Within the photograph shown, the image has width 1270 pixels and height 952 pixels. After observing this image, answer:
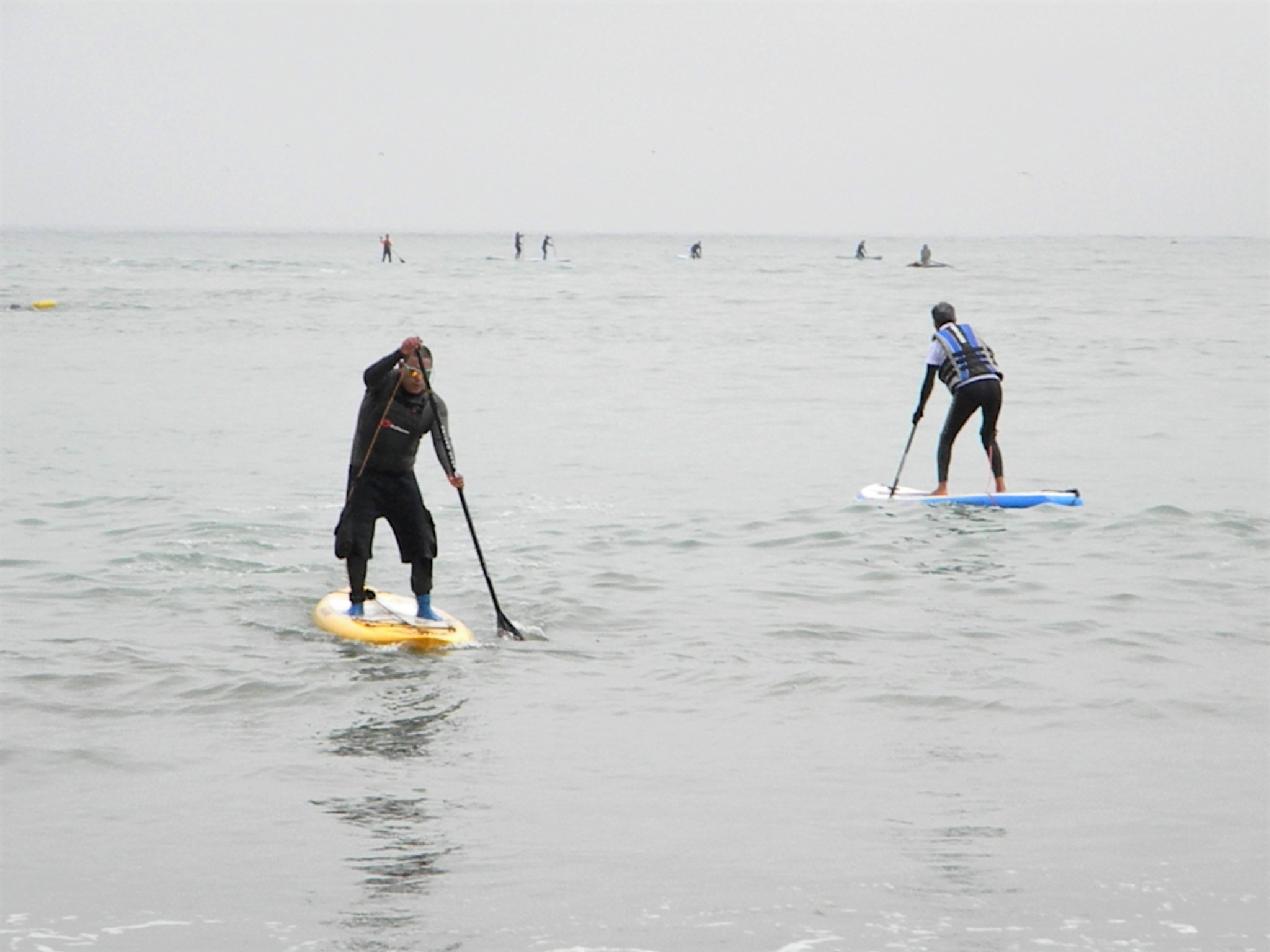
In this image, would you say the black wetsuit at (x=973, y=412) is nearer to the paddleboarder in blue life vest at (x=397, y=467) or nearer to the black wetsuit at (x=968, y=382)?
the black wetsuit at (x=968, y=382)

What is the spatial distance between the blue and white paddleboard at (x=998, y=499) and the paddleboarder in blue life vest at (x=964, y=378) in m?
0.15

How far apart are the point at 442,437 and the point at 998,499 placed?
267 inches

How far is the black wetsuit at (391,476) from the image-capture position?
915 centimetres

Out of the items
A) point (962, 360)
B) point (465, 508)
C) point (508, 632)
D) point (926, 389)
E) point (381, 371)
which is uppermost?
point (381, 371)

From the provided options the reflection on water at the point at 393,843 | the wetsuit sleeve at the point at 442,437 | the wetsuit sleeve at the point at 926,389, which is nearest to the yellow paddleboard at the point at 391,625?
the wetsuit sleeve at the point at 442,437

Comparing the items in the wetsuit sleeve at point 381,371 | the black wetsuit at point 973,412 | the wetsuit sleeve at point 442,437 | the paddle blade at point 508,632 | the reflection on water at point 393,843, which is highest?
the wetsuit sleeve at point 381,371

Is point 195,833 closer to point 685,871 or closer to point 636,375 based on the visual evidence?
point 685,871

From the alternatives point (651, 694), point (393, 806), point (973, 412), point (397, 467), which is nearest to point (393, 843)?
point (393, 806)

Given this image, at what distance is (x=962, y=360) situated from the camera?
14.2 metres

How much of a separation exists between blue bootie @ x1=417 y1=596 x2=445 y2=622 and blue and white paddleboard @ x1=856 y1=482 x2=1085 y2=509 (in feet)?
20.3

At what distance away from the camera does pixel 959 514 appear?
46.0ft

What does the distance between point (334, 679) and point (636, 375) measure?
2027cm

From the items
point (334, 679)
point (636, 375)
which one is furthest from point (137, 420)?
point (334, 679)

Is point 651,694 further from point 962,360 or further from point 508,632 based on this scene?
point 962,360
